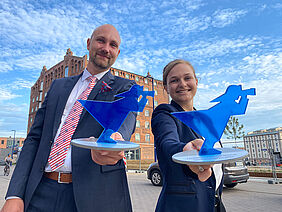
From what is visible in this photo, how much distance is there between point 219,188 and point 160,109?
2.37 ft

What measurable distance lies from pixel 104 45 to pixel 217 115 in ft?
3.43

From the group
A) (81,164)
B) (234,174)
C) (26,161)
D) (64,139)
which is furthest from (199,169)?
(234,174)

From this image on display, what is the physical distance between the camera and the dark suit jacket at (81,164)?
133 cm

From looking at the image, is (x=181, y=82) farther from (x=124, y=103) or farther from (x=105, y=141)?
(x=105, y=141)

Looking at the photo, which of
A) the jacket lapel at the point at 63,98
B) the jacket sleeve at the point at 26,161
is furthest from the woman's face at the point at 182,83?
the jacket sleeve at the point at 26,161

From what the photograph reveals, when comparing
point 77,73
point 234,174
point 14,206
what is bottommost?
point 234,174

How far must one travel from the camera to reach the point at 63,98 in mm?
1749

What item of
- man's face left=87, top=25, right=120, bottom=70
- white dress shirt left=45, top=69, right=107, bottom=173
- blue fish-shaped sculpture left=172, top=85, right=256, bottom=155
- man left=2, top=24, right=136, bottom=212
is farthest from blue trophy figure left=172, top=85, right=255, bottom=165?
white dress shirt left=45, top=69, right=107, bottom=173

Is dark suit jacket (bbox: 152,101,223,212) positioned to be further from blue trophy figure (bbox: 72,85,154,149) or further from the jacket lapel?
the jacket lapel

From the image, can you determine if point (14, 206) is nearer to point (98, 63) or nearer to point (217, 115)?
point (98, 63)

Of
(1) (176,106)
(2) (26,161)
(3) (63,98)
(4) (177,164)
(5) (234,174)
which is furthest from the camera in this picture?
(5) (234,174)

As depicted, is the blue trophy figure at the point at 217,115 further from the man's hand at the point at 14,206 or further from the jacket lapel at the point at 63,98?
the man's hand at the point at 14,206

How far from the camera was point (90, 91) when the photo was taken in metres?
1.62

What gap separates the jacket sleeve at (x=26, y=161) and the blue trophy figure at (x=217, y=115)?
1.40 metres
